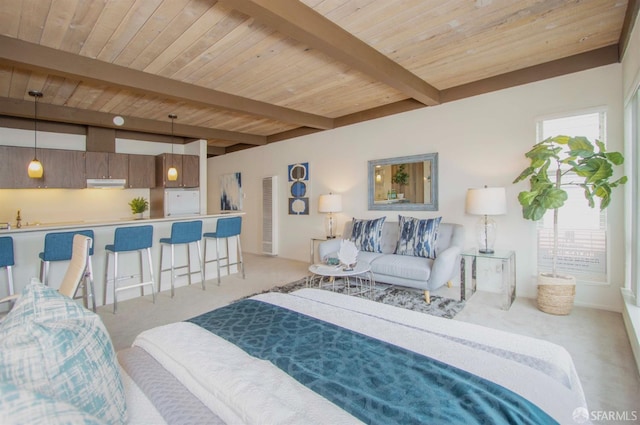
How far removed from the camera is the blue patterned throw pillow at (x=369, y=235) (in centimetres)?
457

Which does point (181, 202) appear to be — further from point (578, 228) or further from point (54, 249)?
point (578, 228)

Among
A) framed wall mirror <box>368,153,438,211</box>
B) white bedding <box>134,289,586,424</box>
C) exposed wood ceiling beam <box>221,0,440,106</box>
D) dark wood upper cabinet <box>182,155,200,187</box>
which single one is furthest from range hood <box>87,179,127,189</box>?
white bedding <box>134,289,586,424</box>

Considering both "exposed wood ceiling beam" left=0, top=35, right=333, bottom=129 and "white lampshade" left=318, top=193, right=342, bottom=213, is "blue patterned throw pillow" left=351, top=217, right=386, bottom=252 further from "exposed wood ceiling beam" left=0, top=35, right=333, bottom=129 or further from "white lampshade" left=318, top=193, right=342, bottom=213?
"exposed wood ceiling beam" left=0, top=35, right=333, bottom=129

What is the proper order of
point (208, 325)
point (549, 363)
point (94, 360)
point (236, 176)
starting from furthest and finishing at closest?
1. point (236, 176)
2. point (208, 325)
3. point (549, 363)
4. point (94, 360)

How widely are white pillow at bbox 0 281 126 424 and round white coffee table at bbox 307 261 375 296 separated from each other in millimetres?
2574

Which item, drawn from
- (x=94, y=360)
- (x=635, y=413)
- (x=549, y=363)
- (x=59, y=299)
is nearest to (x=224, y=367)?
(x=94, y=360)

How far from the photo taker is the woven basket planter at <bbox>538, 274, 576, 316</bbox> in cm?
319

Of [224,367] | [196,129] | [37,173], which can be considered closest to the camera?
[224,367]

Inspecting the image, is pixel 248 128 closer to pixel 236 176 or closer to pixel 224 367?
pixel 236 176

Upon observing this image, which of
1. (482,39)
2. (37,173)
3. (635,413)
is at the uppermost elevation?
(482,39)

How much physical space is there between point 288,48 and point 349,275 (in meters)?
2.37

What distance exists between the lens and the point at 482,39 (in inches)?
116

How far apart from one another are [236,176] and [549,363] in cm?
727

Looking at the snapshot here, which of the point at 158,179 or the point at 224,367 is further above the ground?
the point at 158,179
